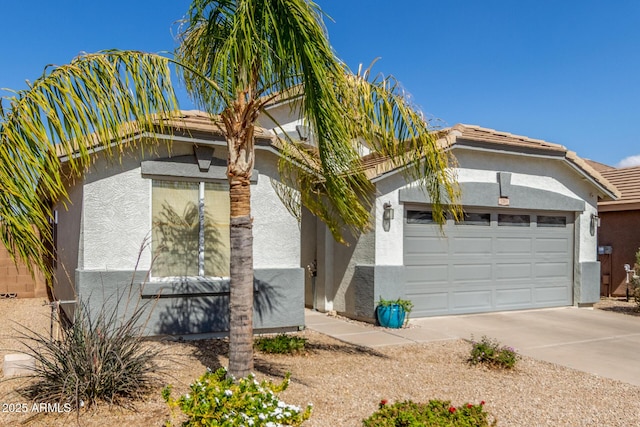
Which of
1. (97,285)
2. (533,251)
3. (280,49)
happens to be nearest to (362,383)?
(280,49)

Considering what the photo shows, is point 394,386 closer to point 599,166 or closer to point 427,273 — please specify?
point 427,273

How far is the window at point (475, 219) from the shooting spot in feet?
39.9

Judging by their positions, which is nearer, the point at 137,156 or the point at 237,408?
the point at 237,408

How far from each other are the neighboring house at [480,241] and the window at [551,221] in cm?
4

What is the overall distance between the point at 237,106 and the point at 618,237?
1466 centimetres

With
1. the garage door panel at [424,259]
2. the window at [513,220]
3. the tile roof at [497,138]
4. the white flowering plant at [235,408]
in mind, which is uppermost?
the tile roof at [497,138]

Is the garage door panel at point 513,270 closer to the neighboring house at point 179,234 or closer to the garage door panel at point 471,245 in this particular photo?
the garage door panel at point 471,245

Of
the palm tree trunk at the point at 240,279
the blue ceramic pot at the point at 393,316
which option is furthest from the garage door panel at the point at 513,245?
the palm tree trunk at the point at 240,279

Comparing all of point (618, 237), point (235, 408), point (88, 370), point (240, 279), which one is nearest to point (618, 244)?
point (618, 237)

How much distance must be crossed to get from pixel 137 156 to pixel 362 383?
17.3 ft

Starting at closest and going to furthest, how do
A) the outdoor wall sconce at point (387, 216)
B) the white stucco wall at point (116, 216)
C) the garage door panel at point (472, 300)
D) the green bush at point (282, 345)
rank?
the green bush at point (282, 345) → the white stucco wall at point (116, 216) → the outdoor wall sconce at point (387, 216) → the garage door panel at point (472, 300)

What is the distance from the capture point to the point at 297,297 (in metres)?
10.1

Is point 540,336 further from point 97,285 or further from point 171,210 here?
point 97,285

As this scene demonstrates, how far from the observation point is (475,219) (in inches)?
485
